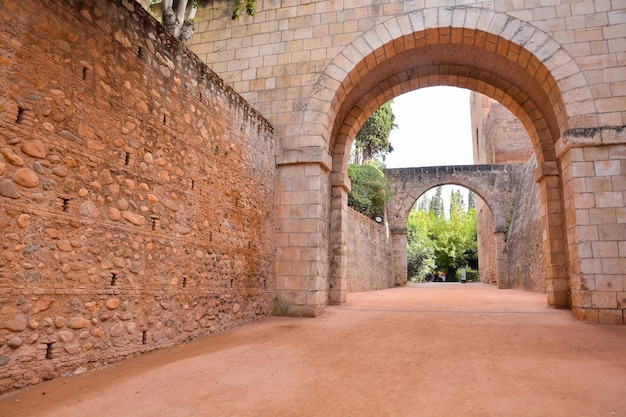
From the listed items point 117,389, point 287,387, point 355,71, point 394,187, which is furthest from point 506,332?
point 394,187

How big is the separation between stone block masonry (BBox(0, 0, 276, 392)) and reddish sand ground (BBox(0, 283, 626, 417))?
1.08 ft

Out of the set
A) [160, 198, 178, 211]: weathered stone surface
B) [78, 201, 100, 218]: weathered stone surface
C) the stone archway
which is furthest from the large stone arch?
[78, 201, 100, 218]: weathered stone surface

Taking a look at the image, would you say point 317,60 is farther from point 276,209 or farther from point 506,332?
point 506,332

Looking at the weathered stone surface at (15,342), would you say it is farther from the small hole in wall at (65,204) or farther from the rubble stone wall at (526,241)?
the rubble stone wall at (526,241)

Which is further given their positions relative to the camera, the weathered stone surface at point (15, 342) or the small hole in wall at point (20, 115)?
the small hole in wall at point (20, 115)

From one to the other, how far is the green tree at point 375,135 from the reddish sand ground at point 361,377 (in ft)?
56.7

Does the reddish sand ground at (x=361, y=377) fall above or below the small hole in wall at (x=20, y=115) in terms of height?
below

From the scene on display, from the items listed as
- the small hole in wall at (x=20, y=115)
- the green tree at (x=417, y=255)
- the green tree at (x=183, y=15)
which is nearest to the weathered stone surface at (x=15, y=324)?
the small hole in wall at (x=20, y=115)

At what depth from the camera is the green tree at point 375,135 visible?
22.1 m

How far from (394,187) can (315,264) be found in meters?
13.8

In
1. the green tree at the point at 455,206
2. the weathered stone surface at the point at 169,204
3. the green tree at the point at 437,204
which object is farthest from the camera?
the green tree at the point at 437,204

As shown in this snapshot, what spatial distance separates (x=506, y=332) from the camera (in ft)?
Answer: 16.8

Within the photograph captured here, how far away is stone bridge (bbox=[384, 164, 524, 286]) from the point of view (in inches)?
716

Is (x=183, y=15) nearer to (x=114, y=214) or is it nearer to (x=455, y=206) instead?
(x=114, y=214)
